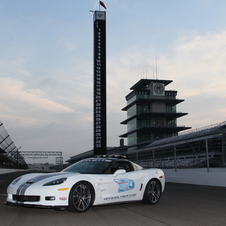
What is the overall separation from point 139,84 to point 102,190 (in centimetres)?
7566

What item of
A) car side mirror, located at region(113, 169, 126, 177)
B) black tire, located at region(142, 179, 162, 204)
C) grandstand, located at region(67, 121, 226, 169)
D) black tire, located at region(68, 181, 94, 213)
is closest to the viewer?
black tire, located at region(68, 181, 94, 213)

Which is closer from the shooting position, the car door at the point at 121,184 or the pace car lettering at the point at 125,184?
the car door at the point at 121,184

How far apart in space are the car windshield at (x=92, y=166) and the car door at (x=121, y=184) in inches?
8.5

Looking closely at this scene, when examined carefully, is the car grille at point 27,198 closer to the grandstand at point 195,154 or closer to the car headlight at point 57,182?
the car headlight at point 57,182

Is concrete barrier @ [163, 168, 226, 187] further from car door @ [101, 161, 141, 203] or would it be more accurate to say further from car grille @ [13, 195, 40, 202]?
car grille @ [13, 195, 40, 202]

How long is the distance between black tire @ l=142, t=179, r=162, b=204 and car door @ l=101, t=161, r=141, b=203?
0.30 meters

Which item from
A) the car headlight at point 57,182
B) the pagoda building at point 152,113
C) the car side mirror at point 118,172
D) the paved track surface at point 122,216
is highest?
the pagoda building at point 152,113

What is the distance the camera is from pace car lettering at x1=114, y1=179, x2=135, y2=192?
7.32 m


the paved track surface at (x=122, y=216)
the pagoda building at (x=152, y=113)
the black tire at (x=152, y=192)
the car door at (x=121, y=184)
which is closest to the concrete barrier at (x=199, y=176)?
the black tire at (x=152, y=192)

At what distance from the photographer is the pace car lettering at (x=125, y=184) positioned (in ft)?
24.0

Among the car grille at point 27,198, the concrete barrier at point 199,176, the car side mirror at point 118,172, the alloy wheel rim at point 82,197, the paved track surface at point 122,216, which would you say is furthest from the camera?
the concrete barrier at point 199,176

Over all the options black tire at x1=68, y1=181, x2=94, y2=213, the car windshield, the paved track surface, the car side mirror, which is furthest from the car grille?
the car side mirror

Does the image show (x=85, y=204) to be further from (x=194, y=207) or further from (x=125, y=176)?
(x=194, y=207)

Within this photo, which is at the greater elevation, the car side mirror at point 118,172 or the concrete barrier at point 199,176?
the car side mirror at point 118,172
